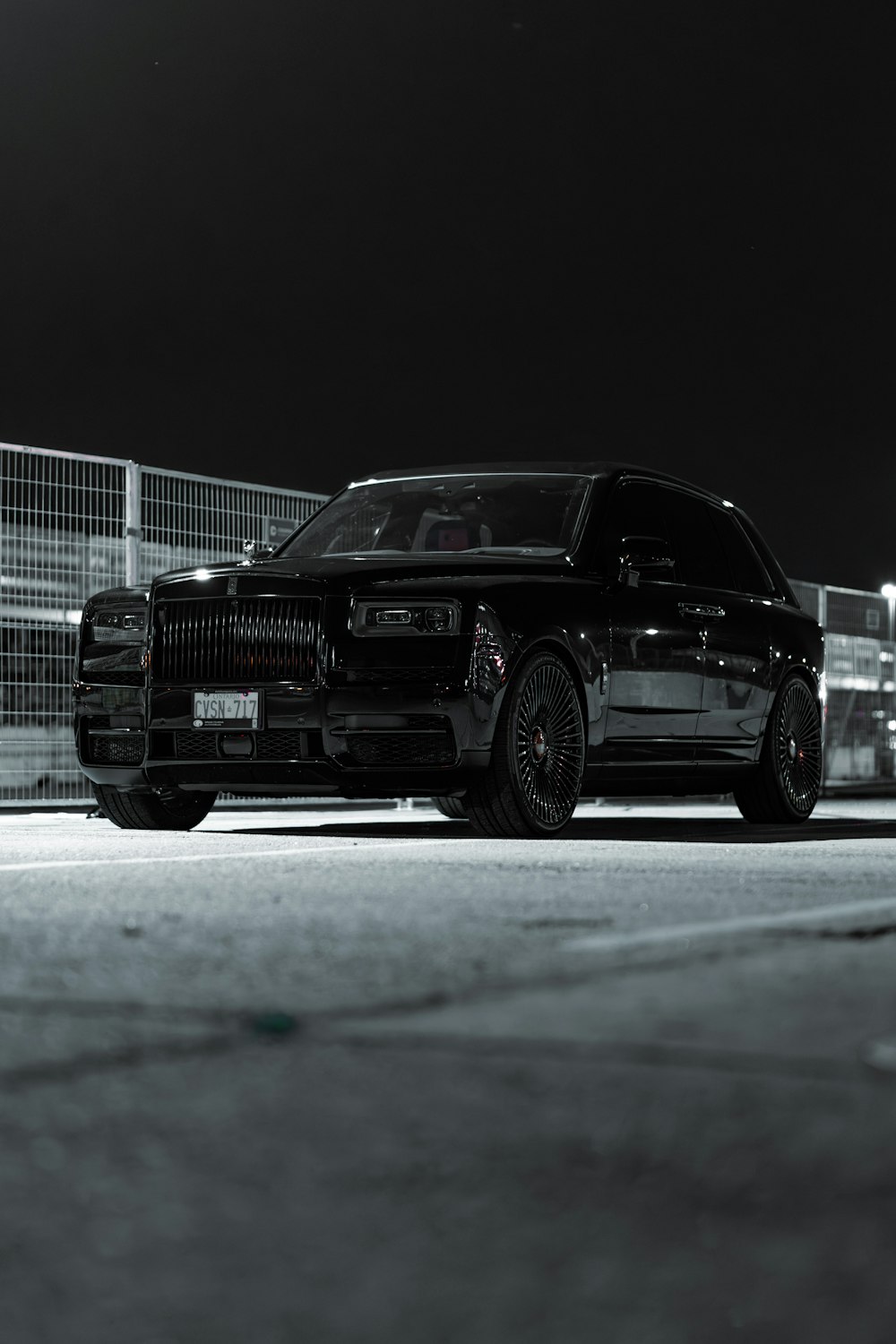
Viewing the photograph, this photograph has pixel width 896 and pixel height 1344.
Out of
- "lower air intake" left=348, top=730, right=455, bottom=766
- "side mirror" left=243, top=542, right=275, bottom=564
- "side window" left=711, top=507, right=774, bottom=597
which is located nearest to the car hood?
"lower air intake" left=348, top=730, right=455, bottom=766

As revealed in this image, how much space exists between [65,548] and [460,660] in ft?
19.0

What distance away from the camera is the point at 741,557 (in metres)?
11.3

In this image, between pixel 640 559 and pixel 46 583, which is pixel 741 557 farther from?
pixel 46 583

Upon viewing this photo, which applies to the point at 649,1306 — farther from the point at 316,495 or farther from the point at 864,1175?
the point at 316,495

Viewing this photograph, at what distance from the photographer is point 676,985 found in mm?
4121

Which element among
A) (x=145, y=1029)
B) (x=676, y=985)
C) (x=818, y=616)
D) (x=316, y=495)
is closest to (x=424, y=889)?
(x=676, y=985)

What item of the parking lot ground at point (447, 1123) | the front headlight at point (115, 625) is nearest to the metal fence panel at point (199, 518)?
the front headlight at point (115, 625)

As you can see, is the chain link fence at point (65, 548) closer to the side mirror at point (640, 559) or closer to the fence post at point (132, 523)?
the fence post at point (132, 523)

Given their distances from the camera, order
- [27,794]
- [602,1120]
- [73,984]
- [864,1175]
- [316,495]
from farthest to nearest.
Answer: [316,495], [27,794], [73,984], [602,1120], [864,1175]

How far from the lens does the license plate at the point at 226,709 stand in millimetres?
8938

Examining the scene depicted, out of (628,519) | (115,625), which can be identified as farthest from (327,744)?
(628,519)

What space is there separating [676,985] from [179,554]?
10768 mm

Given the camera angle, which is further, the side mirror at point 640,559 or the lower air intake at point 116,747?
the side mirror at point 640,559

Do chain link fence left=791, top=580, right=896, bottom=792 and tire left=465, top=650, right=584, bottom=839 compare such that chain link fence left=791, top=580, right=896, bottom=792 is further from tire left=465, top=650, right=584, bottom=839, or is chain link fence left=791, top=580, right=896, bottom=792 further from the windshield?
tire left=465, top=650, right=584, bottom=839
